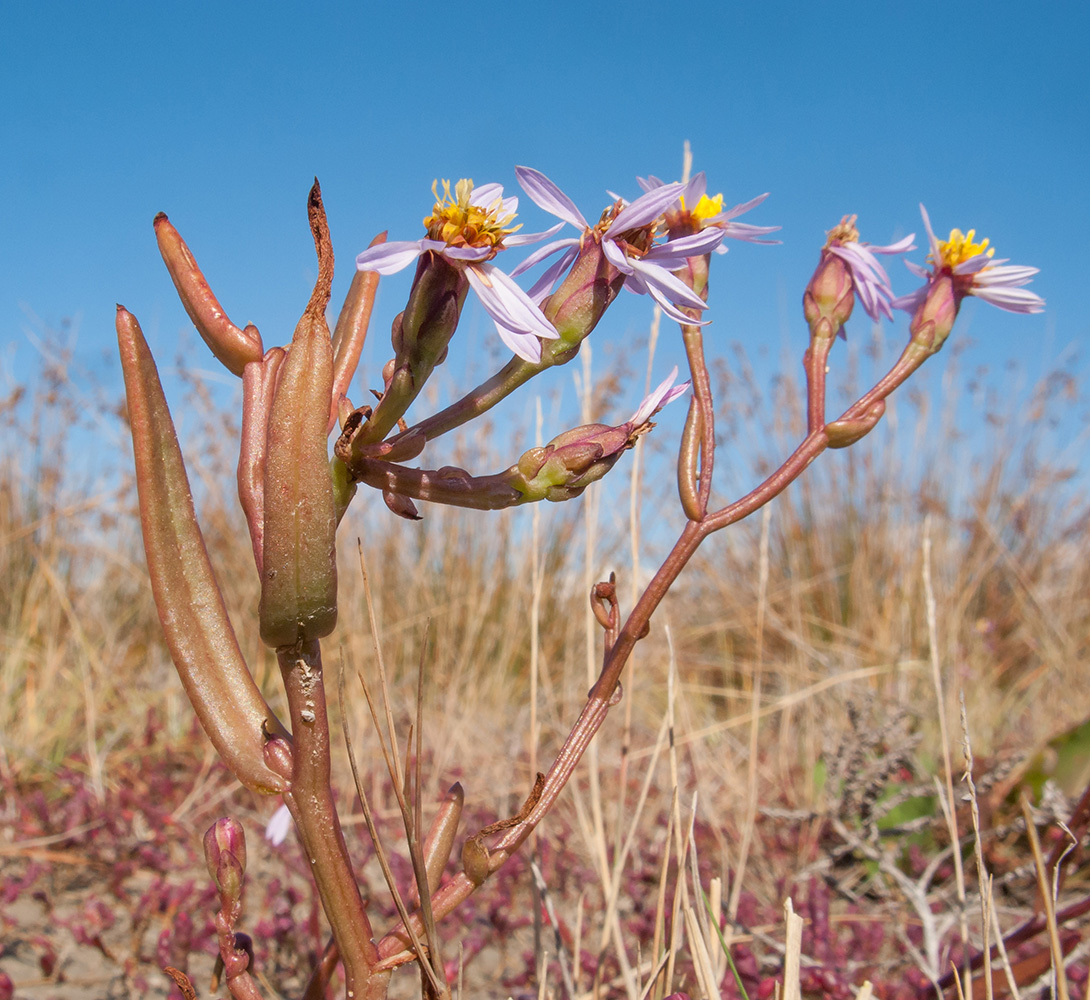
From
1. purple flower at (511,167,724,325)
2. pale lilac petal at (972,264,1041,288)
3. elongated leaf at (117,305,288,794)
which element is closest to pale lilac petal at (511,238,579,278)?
purple flower at (511,167,724,325)

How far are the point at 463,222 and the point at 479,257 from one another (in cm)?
6

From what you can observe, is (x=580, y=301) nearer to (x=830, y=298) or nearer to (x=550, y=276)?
(x=550, y=276)

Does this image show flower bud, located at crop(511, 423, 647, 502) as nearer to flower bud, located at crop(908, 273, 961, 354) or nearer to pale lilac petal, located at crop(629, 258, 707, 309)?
pale lilac petal, located at crop(629, 258, 707, 309)

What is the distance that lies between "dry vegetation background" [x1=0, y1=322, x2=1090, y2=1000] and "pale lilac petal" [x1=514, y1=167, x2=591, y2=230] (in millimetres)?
319

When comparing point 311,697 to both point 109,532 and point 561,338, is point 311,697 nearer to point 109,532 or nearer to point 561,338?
point 561,338

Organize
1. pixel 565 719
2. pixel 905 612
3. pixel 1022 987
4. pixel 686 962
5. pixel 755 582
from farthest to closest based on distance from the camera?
1. pixel 755 582
2. pixel 905 612
3. pixel 565 719
4. pixel 686 962
5. pixel 1022 987

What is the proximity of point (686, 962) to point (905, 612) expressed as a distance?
106 inches

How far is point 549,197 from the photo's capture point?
757 mm

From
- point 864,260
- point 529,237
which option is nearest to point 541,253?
point 529,237

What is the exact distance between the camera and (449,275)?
70cm

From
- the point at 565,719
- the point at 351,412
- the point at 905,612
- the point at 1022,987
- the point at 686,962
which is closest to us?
the point at 351,412

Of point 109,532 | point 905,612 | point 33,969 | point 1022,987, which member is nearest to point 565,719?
point 905,612

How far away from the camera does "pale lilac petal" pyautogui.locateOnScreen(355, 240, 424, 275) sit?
2.19 ft

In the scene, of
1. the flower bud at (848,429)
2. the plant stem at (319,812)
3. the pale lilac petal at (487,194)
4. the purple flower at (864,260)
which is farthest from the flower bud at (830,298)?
the plant stem at (319,812)
